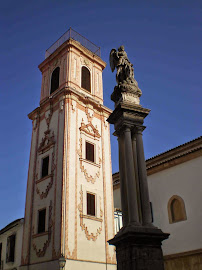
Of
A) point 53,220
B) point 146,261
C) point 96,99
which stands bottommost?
point 146,261

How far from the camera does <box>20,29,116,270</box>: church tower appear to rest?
672 inches

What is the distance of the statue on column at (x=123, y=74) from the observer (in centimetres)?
1046

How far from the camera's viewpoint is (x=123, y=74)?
10906mm

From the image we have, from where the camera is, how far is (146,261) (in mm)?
7500

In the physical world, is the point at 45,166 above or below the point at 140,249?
above

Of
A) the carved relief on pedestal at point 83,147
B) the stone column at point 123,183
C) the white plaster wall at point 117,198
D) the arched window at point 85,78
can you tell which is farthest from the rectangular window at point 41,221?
the stone column at point 123,183

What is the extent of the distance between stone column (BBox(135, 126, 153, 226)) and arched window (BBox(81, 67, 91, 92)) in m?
14.5

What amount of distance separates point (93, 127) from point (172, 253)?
10.0m

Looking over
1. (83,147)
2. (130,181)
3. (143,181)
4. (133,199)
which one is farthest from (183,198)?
(133,199)

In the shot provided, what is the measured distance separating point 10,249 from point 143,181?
605 inches

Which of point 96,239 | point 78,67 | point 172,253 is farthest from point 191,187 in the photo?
point 78,67

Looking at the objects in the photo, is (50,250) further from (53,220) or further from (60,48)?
(60,48)

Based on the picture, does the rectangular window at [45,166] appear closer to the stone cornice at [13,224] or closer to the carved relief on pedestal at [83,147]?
the carved relief on pedestal at [83,147]

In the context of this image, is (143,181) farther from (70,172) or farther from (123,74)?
(70,172)
